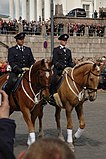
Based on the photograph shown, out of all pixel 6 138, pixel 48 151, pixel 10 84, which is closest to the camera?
pixel 48 151

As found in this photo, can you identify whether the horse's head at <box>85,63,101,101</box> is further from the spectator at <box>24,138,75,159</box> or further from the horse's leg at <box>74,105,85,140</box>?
the spectator at <box>24,138,75,159</box>

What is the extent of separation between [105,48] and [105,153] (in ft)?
121

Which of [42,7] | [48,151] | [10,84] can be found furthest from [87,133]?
[42,7]

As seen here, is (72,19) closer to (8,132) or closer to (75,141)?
(75,141)

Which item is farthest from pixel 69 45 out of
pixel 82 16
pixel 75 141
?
Result: pixel 75 141

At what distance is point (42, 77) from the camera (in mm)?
10969

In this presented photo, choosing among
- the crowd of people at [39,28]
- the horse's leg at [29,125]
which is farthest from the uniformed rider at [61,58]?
the crowd of people at [39,28]

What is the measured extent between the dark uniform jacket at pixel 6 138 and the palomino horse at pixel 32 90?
731 cm

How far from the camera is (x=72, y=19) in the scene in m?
52.1

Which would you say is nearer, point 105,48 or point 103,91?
point 103,91

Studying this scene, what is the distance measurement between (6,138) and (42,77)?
24.4 feet

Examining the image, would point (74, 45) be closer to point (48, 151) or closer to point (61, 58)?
point (61, 58)

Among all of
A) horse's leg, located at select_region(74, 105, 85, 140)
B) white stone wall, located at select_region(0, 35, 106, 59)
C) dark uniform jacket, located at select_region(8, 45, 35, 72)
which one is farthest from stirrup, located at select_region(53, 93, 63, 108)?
white stone wall, located at select_region(0, 35, 106, 59)

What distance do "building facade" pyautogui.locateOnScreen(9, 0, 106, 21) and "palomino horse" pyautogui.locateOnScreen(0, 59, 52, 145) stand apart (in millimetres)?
49701
